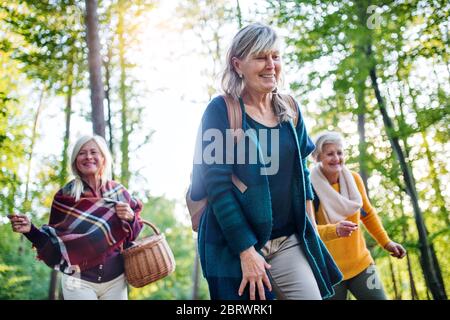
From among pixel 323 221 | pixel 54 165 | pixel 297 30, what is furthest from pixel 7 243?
pixel 323 221

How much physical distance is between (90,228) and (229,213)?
1.46 m

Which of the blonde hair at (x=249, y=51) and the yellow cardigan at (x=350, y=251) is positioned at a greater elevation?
the blonde hair at (x=249, y=51)

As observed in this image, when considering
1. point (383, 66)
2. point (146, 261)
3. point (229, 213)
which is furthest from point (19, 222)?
point (383, 66)

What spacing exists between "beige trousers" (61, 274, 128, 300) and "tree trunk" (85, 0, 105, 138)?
108 inches

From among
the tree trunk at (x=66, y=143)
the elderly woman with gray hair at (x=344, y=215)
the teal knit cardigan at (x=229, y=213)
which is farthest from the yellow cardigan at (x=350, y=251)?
the tree trunk at (x=66, y=143)

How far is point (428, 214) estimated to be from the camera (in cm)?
662

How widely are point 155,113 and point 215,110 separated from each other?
6521 mm

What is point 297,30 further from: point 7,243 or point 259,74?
point 7,243

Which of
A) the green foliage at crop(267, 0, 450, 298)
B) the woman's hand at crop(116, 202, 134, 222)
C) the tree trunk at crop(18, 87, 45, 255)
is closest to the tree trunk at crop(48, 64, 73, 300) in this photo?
the tree trunk at crop(18, 87, 45, 255)

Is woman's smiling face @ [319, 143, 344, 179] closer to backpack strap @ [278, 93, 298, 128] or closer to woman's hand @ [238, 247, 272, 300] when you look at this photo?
backpack strap @ [278, 93, 298, 128]

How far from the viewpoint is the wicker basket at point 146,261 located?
2598 mm

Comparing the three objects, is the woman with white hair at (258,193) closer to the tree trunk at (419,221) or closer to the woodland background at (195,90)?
the woodland background at (195,90)

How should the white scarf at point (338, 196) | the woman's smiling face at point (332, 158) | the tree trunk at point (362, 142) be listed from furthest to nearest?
the tree trunk at point (362, 142) → the woman's smiling face at point (332, 158) → the white scarf at point (338, 196)

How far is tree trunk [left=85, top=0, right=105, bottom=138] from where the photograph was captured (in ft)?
17.0
